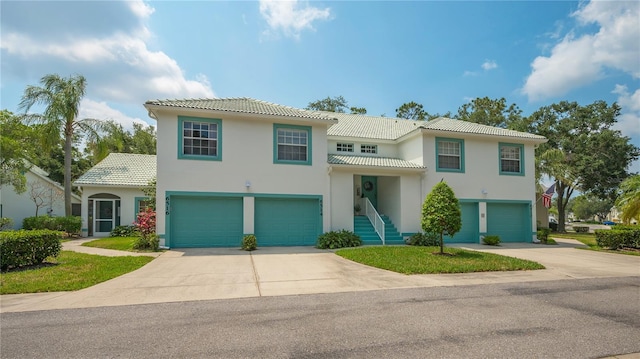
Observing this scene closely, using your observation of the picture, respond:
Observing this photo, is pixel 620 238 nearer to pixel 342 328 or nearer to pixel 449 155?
pixel 449 155

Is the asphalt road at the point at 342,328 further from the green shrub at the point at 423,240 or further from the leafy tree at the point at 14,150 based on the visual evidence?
the leafy tree at the point at 14,150

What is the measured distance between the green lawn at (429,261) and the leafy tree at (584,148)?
68.0ft

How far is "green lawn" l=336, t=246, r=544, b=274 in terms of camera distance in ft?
31.7

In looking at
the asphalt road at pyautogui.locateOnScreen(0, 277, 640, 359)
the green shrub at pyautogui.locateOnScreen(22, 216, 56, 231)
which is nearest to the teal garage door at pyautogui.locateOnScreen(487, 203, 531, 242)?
the asphalt road at pyautogui.locateOnScreen(0, 277, 640, 359)

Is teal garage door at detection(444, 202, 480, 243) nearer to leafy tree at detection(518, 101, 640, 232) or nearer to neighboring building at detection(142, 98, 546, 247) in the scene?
neighboring building at detection(142, 98, 546, 247)

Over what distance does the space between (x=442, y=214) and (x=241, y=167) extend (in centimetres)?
852

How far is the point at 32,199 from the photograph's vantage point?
2358 cm

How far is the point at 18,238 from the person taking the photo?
8992 millimetres

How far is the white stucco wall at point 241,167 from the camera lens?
1406cm

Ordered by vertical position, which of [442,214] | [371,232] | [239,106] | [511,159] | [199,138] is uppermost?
[239,106]

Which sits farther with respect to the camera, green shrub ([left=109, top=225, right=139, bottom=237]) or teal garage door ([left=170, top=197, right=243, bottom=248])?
green shrub ([left=109, top=225, right=139, bottom=237])

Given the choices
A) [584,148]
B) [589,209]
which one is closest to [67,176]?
[584,148]

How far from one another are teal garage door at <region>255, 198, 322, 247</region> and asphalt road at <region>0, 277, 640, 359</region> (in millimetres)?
8671

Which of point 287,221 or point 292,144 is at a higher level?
point 292,144
